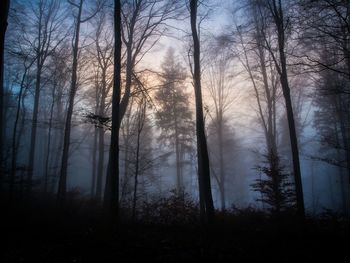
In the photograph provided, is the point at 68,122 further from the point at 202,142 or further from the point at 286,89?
the point at 286,89

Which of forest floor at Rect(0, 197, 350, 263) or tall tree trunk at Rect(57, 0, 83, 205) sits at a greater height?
tall tree trunk at Rect(57, 0, 83, 205)

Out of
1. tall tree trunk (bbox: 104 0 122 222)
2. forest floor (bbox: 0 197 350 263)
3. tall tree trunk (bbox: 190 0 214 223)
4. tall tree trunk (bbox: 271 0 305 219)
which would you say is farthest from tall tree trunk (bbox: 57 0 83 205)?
tall tree trunk (bbox: 271 0 305 219)

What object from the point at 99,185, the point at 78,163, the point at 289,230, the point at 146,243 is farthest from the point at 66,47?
the point at 78,163

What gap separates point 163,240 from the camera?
22.8ft

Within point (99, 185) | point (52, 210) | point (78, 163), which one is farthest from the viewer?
point (78, 163)

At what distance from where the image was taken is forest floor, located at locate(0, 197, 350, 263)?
5.79 meters

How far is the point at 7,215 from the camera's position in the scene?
812 centimetres

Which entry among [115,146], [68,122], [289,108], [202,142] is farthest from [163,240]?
[68,122]

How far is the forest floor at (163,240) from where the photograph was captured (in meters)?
5.79

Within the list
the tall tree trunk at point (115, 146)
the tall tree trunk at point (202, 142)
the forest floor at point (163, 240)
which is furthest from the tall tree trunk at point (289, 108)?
the tall tree trunk at point (115, 146)

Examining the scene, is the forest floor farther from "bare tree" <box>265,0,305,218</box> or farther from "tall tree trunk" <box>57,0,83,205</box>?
"tall tree trunk" <box>57,0,83,205</box>

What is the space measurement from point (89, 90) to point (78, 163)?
101ft

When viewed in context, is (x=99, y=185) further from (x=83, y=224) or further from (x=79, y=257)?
(x=79, y=257)

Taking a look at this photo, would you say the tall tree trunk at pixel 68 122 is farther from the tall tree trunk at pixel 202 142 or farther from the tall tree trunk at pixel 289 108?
the tall tree trunk at pixel 289 108
